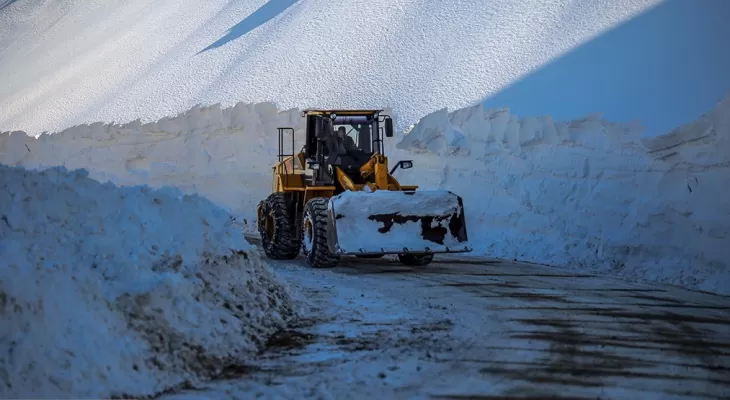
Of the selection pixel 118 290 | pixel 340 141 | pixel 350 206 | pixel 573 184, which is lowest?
pixel 118 290

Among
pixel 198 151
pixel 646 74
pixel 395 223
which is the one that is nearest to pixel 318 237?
pixel 395 223

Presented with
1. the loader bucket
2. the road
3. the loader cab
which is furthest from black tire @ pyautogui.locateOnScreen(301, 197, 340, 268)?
the road

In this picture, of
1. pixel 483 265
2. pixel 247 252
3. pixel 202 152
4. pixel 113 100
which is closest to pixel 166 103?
pixel 113 100

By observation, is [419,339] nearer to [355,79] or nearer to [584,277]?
[584,277]

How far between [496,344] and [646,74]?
1229 cm

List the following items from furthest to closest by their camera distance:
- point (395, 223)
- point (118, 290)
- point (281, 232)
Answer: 1. point (281, 232)
2. point (395, 223)
3. point (118, 290)

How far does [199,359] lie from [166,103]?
26.9m

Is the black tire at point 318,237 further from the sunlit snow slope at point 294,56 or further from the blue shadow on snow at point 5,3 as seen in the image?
the blue shadow on snow at point 5,3

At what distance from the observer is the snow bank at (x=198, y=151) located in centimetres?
2392

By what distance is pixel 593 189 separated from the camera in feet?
46.1

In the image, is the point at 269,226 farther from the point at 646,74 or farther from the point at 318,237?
the point at 646,74

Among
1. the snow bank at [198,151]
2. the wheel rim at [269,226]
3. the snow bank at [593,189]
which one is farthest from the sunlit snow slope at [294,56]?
the wheel rim at [269,226]

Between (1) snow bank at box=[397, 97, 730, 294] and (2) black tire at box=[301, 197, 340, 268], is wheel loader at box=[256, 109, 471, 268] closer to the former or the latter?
(2) black tire at box=[301, 197, 340, 268]

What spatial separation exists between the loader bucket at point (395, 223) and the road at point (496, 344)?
3.00 feet
